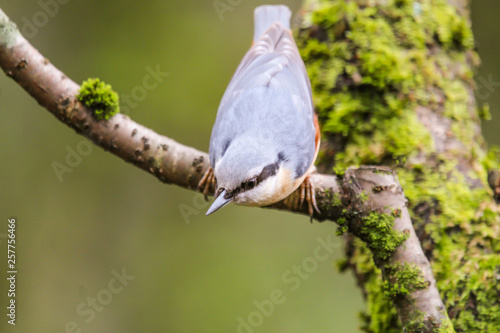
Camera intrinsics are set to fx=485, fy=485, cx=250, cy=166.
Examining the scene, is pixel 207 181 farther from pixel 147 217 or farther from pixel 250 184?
pixel 147 217

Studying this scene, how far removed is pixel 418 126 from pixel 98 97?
5.46 feet

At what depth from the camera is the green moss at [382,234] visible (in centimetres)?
202

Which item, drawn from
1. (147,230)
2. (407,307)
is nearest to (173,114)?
(147,230)

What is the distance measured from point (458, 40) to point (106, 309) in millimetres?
Result: 3457

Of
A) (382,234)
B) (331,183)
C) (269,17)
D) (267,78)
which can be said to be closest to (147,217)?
(269,17)

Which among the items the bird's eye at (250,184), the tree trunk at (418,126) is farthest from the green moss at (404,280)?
the bird's eye at (250,184)

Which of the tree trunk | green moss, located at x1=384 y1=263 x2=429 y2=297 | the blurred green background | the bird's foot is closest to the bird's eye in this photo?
the bird's foot

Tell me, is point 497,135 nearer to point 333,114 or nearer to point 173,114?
point 333,114

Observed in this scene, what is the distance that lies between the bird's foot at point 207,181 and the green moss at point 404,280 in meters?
0.94

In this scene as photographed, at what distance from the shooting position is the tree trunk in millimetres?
2344

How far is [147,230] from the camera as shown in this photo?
177 inches

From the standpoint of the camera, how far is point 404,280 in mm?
1992

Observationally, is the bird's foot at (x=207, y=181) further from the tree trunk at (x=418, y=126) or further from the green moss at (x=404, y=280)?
the green moss at (x=404, y=280)

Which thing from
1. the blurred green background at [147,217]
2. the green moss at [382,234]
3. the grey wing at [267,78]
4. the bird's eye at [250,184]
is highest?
the grey wing at [267,78]
